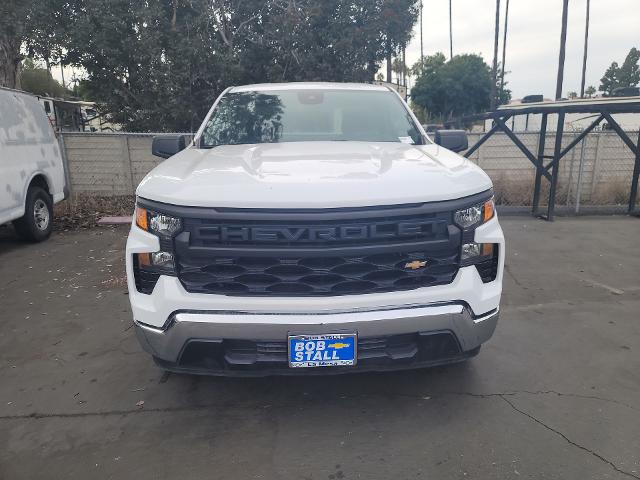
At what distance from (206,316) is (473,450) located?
149cm

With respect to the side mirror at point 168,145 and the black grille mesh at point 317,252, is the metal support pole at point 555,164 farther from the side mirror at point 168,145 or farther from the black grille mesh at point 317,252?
the black grille mesh at point 317,252

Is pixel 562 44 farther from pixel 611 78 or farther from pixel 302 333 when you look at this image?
pixel 611 78

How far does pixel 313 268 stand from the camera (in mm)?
2354

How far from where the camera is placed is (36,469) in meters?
2.37

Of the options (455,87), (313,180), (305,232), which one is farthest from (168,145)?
(455,87)

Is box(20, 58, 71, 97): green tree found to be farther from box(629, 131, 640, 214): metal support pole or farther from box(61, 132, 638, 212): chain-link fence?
box(629, 131, 640, 214): metal support pole

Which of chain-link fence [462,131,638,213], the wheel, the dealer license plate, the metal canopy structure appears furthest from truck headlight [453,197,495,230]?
chain-link fence [462,131,638,213]

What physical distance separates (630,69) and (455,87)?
25.0m

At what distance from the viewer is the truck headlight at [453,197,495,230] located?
241 cm

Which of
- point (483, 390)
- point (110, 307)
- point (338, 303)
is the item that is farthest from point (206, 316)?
point (110, 307)

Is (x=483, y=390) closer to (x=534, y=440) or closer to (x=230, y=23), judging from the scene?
(x=534, y=440)

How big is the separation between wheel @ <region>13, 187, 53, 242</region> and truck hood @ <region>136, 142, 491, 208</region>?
4695 mm

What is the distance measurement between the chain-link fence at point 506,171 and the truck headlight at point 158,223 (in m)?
7.45

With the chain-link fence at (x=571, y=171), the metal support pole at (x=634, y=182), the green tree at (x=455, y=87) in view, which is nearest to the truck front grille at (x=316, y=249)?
the metal support pole at (x=634, y=182)
